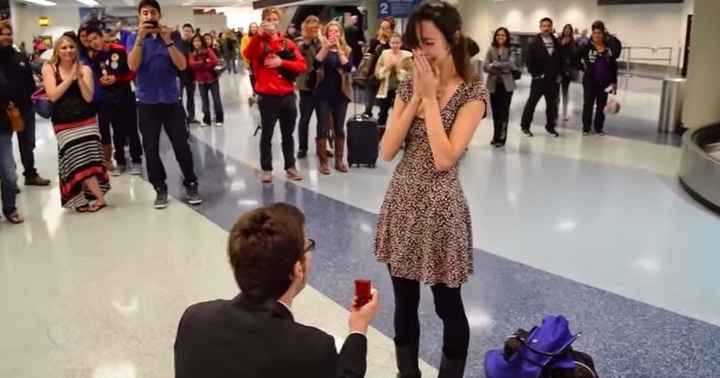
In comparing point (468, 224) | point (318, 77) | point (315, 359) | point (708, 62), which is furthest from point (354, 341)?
point (708, 62)

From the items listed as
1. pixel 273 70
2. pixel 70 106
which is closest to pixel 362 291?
pixel 70 106

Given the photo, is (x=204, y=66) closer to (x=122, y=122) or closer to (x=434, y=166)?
(x=122, y=122)

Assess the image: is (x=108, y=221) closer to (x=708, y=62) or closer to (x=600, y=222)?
(x=600, y=222)

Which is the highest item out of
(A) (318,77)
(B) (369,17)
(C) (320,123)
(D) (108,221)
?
(B) (369,17)

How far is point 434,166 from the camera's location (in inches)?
92.8

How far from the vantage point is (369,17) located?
24875mm

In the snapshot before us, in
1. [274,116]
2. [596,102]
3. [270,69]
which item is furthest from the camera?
[596,102]

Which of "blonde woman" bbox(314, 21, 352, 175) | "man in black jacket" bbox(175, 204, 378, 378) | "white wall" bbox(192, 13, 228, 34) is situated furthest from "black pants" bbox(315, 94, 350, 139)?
"white wall" bbox(192, 13, 228, 34)

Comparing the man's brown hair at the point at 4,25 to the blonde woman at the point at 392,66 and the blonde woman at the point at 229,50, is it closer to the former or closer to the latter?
the blonde woman at the point at 392,66

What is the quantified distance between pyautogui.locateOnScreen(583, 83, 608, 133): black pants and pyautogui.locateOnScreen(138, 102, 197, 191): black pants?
617 centimetres

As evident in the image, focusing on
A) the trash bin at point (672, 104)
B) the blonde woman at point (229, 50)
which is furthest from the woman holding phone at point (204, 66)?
the blonde woman at point (229, 50)

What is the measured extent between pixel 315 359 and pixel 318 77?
5481 millimetres

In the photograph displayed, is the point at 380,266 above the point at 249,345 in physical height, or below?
below

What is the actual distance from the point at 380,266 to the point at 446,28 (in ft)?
7.57
